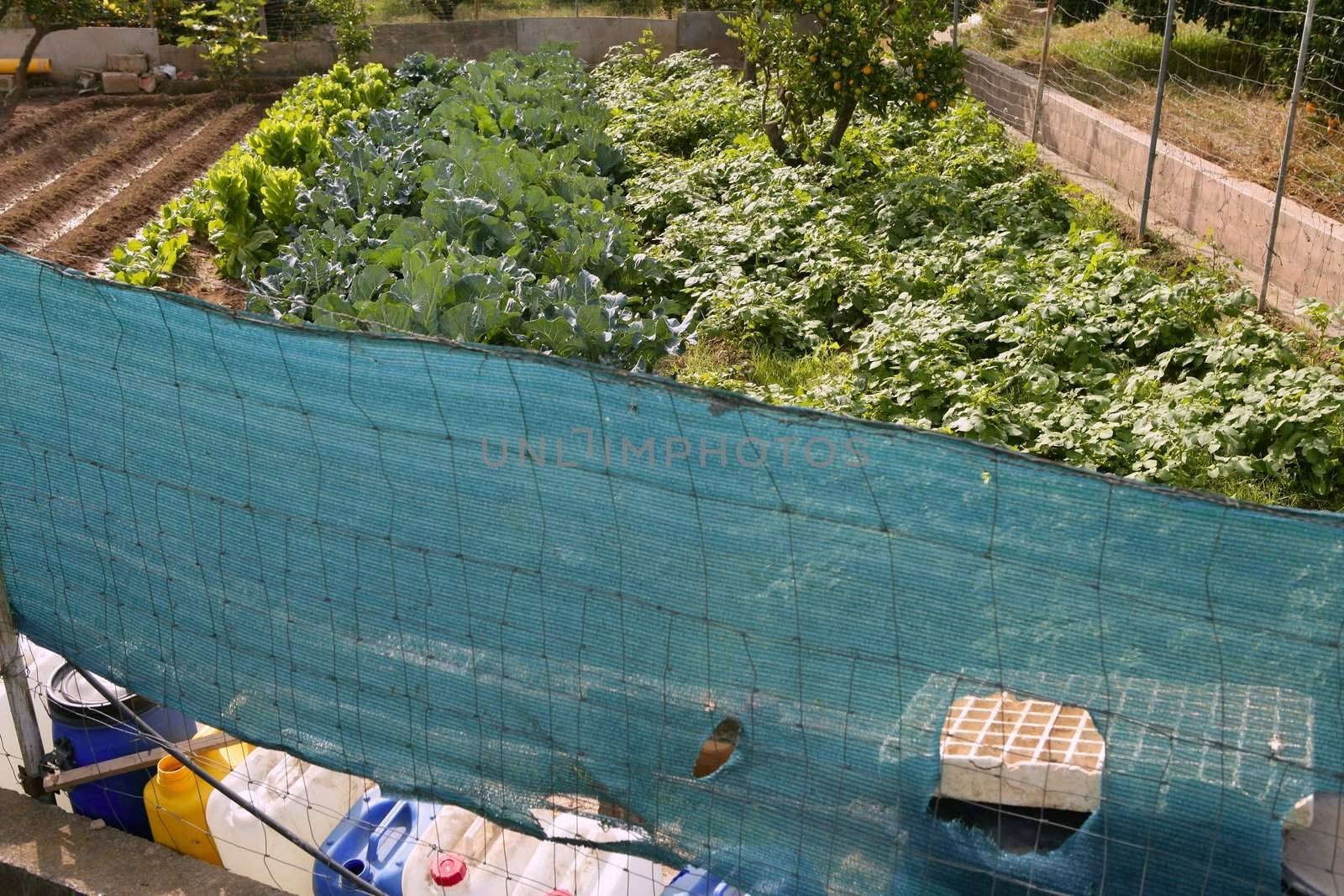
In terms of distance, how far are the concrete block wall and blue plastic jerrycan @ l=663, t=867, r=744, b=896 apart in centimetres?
1966

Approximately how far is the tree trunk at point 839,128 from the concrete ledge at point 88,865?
8.47 meters

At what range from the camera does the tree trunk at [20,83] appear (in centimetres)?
1642

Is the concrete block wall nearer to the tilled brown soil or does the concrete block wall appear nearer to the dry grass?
the tilled brown soil

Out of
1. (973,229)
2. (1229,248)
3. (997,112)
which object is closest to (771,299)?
(973,229)

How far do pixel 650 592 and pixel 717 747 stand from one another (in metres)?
0.37

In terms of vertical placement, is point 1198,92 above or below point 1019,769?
above

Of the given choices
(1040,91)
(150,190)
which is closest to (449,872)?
(1040,91)

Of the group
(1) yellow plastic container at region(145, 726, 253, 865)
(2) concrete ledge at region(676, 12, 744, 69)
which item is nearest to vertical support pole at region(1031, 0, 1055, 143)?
(2) concrete ledge at region(676, 12, 744, 69)

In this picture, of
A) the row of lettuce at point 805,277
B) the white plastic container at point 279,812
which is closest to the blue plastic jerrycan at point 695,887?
the white plastic container at point 279,812

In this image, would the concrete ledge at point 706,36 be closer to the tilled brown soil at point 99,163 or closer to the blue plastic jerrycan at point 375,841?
the tilled brown soil at point 99,163

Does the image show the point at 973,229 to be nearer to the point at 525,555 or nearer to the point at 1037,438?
the point at 1037,438

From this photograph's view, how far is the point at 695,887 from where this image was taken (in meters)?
2.92

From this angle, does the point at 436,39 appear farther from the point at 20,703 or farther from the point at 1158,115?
the point at 20,703

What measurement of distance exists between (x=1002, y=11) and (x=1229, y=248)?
9243mm
